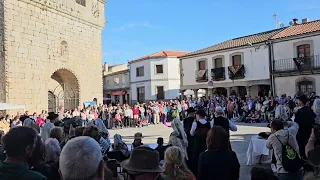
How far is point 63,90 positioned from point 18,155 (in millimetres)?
20008

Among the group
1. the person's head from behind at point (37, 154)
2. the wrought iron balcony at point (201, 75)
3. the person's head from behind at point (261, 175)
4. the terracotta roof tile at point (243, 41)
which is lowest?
the person's head from behind at point (261, 175)

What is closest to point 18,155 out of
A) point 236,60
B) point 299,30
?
point 299,30

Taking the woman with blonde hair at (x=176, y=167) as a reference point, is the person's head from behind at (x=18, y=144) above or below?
above

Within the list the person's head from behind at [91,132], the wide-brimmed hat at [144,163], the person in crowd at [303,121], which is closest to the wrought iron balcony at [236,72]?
the person in crowd at [303,121]

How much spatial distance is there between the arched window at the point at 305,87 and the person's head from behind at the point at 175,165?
73.3 feet

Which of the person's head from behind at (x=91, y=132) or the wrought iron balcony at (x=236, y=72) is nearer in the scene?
the person's head from behind at (x=91, y=132)

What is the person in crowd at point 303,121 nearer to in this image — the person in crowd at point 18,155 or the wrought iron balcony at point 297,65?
the person in crowd at point 18,155

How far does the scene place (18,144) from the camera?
245cm

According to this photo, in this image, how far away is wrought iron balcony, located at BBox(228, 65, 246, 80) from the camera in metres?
28.0

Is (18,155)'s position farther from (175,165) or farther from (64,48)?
(64,48)

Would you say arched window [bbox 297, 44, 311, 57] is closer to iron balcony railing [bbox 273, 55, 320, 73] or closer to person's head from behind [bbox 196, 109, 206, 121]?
iron balcony railing [bbox 273, 55, 320, 73]

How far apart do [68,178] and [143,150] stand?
2.69ft

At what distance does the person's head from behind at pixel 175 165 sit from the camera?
3.42m

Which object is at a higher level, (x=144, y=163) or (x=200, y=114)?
(x=200, y=114)
